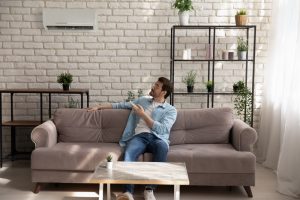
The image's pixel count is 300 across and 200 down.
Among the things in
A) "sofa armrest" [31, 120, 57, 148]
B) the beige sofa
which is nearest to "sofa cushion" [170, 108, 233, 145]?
the beige sofa

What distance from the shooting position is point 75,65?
18.4ft

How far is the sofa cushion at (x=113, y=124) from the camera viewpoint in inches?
188

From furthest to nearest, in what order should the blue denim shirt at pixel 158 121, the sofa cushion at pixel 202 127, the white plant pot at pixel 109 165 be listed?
the sofa cushion at pixel 202 127 < the blue denim shirt at pixel 158 121 < the white plant pot at pixel 109 165

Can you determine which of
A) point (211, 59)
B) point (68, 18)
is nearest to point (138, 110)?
point (211, 59)

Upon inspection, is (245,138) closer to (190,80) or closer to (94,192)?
(190,80)

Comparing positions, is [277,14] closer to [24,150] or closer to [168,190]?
[168,190]

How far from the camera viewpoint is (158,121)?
179 inches

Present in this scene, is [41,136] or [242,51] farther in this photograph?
[242,51]

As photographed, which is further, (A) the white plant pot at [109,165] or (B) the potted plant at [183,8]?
(B) the potted plant at [183,8]

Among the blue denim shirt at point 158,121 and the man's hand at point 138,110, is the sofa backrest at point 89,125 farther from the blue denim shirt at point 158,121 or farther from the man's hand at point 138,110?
the man's hand at point 138,110

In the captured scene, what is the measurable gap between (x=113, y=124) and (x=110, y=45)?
4.01 ft

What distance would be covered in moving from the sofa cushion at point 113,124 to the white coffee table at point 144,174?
1.06 m

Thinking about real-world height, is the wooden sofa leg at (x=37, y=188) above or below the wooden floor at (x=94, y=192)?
above

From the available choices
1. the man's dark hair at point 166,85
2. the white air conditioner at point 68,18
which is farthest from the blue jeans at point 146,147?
the white air conditioner at point 68,18
